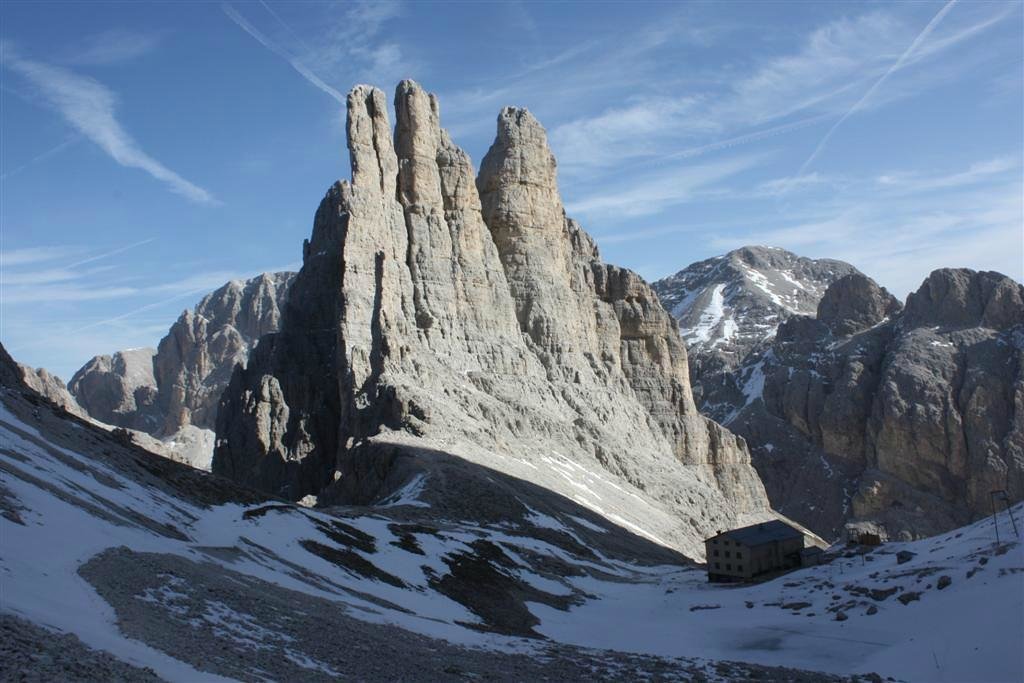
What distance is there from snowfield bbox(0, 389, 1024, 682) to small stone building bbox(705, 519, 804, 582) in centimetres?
240

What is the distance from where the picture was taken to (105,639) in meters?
18.0

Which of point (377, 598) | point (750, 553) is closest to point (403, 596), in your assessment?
point (377, 598)

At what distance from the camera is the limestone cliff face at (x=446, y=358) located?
78875mm

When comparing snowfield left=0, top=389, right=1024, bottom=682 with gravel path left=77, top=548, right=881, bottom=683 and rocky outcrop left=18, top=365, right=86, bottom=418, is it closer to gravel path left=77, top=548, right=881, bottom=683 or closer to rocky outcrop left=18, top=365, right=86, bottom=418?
gravel path left=77, top=548, right=881, bottom=683

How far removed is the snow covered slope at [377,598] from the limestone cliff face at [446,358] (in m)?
22.8

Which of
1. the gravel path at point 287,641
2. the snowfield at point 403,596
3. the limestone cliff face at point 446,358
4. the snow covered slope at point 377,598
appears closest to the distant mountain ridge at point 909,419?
the limestone cliff face at point 446,358

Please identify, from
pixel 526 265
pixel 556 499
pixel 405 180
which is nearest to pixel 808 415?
pixel 526 265

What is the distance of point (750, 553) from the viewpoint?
176 feet

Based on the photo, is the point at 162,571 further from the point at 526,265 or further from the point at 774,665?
the point at 526,265

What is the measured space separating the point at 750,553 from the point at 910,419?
128301 mm

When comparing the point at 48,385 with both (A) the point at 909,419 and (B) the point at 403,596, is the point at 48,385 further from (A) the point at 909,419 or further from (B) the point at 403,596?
(A) the point at 909,419

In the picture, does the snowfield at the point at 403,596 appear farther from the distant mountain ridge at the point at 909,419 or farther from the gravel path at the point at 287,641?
the distant mountain ridge at the point at 909,419

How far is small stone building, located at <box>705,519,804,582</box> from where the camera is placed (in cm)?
5372

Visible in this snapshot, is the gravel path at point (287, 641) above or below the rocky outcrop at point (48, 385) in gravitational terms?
below
